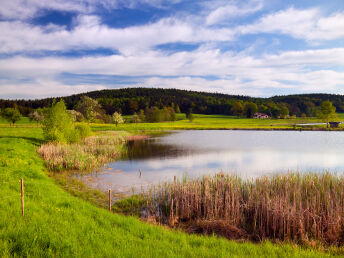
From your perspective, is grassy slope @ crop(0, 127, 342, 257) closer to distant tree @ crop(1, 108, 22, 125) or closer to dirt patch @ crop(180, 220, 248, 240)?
dirt patch @ crop(180, 220, 248, 240)

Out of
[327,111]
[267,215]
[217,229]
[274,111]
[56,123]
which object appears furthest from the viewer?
[274,111]

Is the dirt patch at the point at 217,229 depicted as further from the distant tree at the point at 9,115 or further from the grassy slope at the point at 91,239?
the distant tree at the point at 9,115

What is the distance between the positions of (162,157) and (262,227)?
22004 millimetres

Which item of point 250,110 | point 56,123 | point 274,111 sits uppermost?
point 250,110

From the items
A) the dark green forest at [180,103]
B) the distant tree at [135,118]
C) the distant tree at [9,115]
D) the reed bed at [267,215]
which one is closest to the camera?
the reed bed at [267,215]

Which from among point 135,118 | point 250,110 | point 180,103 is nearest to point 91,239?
point 135,118

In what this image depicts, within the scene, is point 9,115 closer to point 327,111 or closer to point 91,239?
point 91,239

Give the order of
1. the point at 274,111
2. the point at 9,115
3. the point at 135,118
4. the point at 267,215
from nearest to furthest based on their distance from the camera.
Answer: the point at 267,215
the point at 9,115
the point at 135,118
the point at 274,111

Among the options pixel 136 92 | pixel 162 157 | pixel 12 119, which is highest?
pixel 136 92

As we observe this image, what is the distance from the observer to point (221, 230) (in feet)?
34.0

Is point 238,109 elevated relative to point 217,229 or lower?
elevated

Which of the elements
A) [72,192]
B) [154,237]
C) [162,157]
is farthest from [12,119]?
[154,237]

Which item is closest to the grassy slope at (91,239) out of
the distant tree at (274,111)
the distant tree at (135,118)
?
the distant tree at (135,118)

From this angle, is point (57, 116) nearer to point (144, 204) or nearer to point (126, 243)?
point (144, 204)
